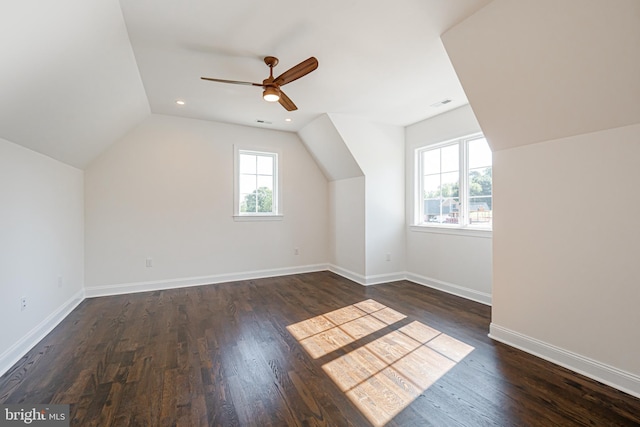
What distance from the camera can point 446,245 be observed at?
422cm

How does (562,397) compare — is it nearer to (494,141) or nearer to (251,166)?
Result: (494,141)

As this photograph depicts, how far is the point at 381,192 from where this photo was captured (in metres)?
4.78

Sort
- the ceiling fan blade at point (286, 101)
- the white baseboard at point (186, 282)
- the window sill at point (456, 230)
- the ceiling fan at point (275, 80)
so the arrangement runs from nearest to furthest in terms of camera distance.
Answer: the ceiling fan at point (275, 80), the ceiling fan blade at point (286, 101), the window sill at point (456, 230), the white baseboard at point (186, 282)

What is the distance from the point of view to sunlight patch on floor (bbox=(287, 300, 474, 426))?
1879 millimetres

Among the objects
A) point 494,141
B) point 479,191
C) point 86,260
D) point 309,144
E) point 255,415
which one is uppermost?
point 309,144

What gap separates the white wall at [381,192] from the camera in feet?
15.1

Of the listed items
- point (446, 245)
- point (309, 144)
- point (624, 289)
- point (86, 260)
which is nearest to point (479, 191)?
point (446, 245)

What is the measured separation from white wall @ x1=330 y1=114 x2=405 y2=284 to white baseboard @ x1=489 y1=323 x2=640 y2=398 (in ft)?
7.12

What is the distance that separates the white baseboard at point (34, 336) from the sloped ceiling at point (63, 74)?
1659mm

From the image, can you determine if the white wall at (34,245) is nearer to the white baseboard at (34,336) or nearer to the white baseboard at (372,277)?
the white baseboard at (34,336)

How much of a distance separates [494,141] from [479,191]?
4.46 ft

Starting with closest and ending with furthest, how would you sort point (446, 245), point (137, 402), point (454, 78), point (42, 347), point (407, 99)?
point (137, 402)
point (42, 347)
point (454, 78)
point (407, 99)
point (446, 245)

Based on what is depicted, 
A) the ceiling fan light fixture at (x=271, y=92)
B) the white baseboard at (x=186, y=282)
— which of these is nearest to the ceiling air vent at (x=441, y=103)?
the ceiling fan light fixture at (x=271, y=92)

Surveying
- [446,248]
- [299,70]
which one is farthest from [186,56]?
[446,248]
